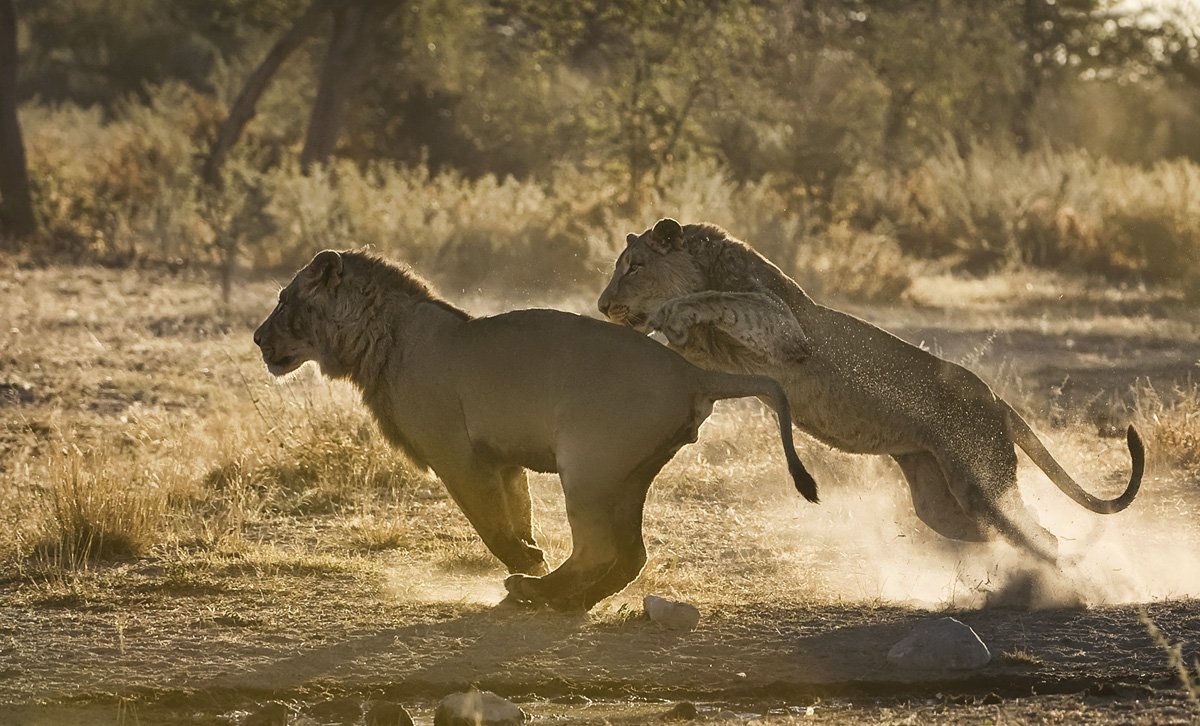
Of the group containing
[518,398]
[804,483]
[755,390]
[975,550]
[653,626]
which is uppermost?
[755,390]

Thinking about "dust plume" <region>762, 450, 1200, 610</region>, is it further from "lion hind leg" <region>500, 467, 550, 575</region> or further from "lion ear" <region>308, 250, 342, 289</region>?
→ "lion ear" <region>308, 250, 342, 289</region>

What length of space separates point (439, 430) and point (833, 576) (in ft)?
6.81

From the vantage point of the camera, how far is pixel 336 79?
23.9 metres

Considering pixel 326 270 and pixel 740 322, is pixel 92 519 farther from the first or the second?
pixel 740 322

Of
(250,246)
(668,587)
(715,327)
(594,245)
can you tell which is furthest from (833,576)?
(250,246)

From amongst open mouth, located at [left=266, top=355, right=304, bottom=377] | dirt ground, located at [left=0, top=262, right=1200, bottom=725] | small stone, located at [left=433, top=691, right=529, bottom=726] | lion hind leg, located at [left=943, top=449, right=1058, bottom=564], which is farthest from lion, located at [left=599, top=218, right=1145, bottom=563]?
small stone, located at [left=433, top=691, right=529, bottom=726]

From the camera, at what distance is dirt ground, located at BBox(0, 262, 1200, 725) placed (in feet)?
19.0

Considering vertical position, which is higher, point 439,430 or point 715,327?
point 715,327

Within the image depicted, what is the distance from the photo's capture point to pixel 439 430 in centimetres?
677

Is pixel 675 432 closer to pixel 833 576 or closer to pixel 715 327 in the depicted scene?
pixel 715 327

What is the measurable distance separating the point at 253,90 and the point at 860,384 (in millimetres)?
17218

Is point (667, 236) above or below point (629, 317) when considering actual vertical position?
above

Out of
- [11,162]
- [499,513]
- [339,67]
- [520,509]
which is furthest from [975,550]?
[339,67]

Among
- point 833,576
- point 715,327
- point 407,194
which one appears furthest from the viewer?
point 407,194
